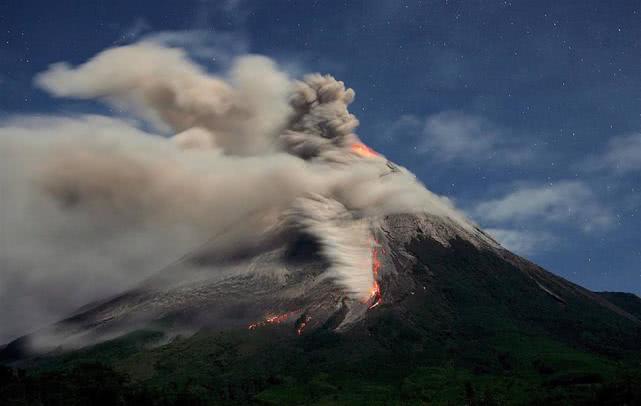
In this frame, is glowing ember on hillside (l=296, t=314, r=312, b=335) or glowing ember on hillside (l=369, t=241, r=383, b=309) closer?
glowing ember on hillside (l=296, t=314, r=312, b=335)

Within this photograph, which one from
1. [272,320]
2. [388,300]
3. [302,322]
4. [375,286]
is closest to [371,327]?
[302,322]

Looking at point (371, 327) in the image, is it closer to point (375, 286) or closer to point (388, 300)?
point (388, 300)

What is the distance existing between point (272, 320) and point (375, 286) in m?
22.9

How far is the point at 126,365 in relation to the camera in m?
116

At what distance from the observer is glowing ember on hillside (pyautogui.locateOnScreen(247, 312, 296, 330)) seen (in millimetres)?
132062

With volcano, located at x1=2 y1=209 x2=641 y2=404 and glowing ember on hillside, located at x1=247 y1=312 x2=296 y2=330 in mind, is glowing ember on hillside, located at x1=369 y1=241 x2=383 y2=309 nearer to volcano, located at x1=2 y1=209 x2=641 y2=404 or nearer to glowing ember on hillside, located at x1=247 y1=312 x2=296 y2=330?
→ volcano, located at x1=2 y1=209 x2=641 y2=404

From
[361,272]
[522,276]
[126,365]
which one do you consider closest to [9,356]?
[126,365]

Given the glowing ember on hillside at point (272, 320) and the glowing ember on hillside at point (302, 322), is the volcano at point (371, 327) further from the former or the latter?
the glowing ember on hillside at point (272, 320)

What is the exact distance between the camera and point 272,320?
134m

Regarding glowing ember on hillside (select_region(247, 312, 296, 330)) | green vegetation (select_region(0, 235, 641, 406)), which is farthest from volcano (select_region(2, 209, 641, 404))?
glowing ember on hillside (select_region(247, 312, 296, 330))

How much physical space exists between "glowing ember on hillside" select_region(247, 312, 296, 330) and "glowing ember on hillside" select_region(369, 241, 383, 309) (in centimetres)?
1521

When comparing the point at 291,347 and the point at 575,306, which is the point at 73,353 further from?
the point at 575,306

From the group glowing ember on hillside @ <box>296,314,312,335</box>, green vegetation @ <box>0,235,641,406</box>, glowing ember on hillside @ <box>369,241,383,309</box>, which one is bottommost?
green vegetation @ <box>0,235,641,406</box>

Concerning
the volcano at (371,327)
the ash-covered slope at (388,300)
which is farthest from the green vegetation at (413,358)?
the ash-covered slope at (388,300)
